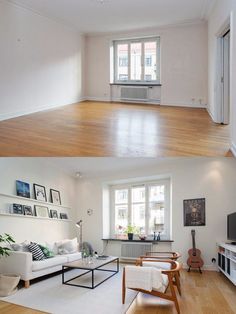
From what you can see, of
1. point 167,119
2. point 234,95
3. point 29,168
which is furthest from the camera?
point 167,119

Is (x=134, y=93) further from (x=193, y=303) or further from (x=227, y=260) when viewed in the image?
(x=193, y=303)

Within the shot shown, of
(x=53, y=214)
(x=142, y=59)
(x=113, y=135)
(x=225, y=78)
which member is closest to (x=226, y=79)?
(x=225, y=78)

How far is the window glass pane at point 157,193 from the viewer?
17.0 ft

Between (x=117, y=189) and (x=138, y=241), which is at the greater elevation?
(x=117, y=189)

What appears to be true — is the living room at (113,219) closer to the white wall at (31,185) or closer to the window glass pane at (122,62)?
the white wall at (31,185)

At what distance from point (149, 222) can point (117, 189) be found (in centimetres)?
78

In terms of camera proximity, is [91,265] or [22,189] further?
[22,189]

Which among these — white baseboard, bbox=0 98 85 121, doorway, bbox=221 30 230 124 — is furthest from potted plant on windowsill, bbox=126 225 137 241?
white baseboard, bbox=0 98 85 121

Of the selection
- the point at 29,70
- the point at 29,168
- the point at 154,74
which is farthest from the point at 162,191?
the point at 154,74

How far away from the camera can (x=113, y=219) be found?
5457mm

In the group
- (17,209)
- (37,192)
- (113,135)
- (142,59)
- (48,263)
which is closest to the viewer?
(113,135)

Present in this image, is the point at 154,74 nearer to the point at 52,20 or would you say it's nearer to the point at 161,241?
the point at 52,20

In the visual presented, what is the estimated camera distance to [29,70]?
7.65 metres

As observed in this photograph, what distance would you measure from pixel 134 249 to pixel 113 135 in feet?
6.18
